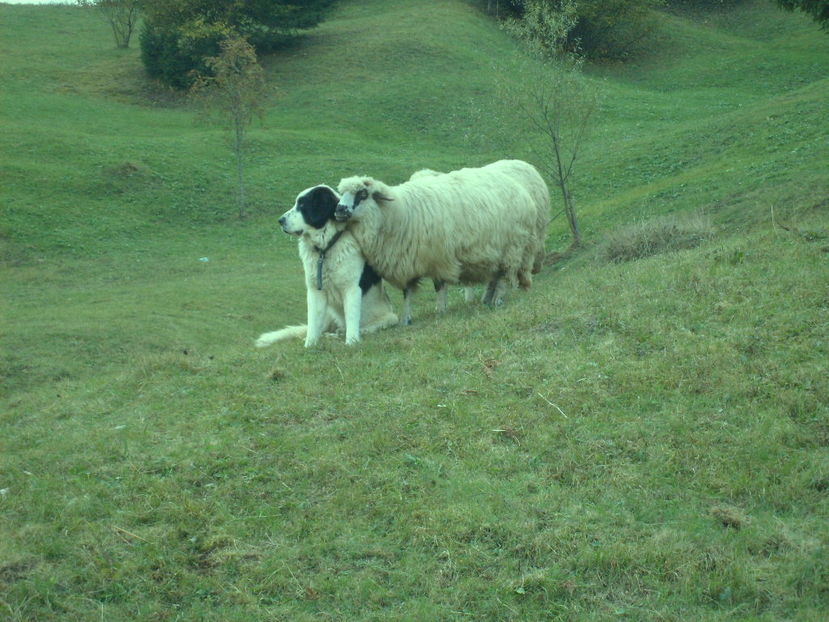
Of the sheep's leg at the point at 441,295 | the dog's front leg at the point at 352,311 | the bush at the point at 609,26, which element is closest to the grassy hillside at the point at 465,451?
the dog's front leg at the point at 352,311

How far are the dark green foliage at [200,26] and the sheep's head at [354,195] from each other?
125 feet

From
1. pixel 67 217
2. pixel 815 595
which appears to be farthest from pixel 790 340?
pixel 67 217

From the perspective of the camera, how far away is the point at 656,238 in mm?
15297

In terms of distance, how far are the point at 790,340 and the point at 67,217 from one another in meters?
26.0

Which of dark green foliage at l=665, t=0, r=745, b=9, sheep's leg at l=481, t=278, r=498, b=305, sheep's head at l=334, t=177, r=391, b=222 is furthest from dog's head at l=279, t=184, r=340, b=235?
dark green foliage at l=665, t=0, r=745, b=9

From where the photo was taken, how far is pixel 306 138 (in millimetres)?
41031

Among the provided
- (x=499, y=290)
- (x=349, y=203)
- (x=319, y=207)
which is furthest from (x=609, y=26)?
(x=319, y=207)

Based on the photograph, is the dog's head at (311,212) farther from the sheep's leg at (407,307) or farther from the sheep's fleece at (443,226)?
the sheep's leg at (407,307)

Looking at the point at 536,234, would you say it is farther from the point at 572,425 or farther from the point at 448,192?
the point at 572,425

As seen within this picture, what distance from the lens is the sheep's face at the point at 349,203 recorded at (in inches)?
496

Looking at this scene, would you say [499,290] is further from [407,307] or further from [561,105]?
[561,105]

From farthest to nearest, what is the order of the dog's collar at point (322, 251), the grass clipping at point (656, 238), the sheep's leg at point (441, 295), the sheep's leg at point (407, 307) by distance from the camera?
the grass clipping at point (656, 238) → the sheep's leg at point (441, 295) → the sheep's leg at point (407, 307) → the dog's collar at point (322, 251)

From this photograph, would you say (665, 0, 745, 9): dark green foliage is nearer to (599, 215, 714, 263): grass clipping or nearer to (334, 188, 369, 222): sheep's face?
(599, 215, 714, 263): grass clipping

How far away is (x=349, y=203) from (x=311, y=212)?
548 mm
